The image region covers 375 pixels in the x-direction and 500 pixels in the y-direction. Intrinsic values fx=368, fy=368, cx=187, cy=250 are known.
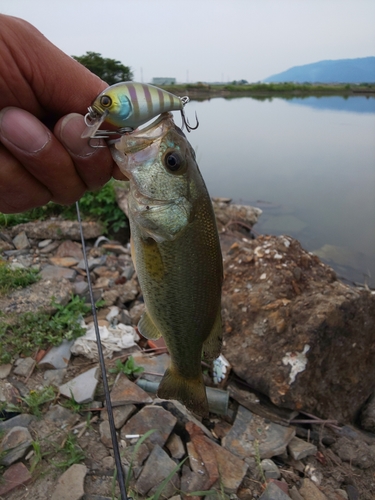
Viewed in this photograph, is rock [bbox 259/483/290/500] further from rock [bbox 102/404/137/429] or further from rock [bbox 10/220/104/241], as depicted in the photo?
rock [bbox 10/220/104/241]

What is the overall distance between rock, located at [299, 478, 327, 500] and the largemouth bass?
1.92 metres

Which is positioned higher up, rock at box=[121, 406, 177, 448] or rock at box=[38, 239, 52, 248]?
rock at box=[38, 239, 52, 248]

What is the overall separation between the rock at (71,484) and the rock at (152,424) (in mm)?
464

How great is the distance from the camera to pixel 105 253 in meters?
6.16

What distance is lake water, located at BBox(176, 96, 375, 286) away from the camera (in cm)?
984

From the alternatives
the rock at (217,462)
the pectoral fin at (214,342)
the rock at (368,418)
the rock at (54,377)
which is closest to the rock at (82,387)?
the rock at (54,377)

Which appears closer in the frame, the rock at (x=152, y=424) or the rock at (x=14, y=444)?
the rock at (x=14, y=444)

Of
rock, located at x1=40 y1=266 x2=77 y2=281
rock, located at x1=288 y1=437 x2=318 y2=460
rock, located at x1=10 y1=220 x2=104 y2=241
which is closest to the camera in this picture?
rock, located at x1=288 y1=437 x2=318 y2=460

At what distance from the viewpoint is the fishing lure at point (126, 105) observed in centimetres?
163

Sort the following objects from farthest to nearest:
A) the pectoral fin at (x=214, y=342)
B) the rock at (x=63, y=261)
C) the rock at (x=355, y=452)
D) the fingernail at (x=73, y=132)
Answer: the rock at (x=63, y=261), the rock at (x=355, y=452), the pectoral fin at (x=214, y=342), the fingernail at (x=73, y=132)

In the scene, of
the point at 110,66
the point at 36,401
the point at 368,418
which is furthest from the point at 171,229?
the point at 110,66

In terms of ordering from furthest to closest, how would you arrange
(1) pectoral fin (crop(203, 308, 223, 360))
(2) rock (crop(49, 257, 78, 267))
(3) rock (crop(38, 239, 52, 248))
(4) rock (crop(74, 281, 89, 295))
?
(3) rock (crop(38, 239, 52, 248)) < (2) rock (crop(49, 257, 78, 267)) < (4) rock (crop(74, 281, 89, 295)) < (1) pectoral fin (crop(203, 308, 223, 360))

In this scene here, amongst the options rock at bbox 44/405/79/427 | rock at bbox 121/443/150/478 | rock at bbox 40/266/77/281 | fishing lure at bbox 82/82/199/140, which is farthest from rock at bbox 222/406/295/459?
fishing lure at bbox 82/82/199/140

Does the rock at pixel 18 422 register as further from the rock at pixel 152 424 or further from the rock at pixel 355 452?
the rock at pixel 355 452
